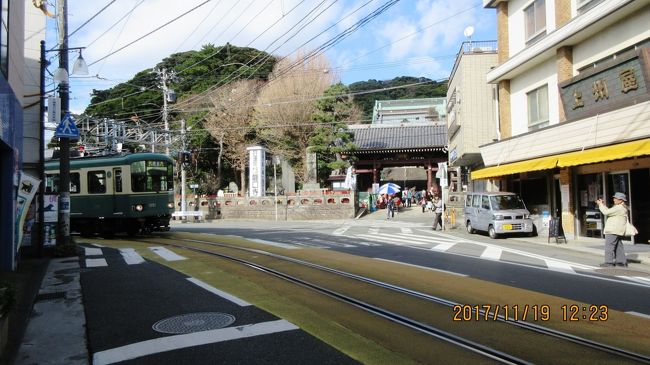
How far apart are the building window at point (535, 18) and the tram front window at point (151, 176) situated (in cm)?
1568

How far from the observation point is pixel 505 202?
1922 cm

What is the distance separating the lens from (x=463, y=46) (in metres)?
25.6

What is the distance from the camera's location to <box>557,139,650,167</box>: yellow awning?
40.7 ft

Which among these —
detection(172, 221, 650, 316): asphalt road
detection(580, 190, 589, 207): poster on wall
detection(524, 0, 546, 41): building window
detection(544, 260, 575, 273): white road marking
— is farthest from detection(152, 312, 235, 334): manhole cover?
detection(524, 0, 546, 41): building window

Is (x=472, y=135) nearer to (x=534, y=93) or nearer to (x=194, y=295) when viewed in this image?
(x=534, y=93)

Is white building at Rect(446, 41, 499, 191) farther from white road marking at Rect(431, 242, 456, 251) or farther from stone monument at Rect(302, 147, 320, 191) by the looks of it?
stone monument at Rect(302, 147, 320, 191)

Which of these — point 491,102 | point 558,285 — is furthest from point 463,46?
point 558,285

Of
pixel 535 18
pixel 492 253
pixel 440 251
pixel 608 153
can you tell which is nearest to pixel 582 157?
pixel 608 153

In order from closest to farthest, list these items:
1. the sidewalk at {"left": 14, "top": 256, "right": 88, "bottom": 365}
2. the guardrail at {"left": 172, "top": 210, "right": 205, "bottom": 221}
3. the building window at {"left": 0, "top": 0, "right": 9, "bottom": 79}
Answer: the sidewalk at {"left": 14, "top": 256, "right": 88, "bottom": 365} < the building window at {"left": 0, "top": 0, "right": 9, "bottom": 79} < the guardrail at {"left": 172, "top": 210, "right": 205, "bottom": 221}

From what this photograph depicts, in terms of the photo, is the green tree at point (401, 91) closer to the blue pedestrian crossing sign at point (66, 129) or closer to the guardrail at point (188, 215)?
the guardrail at point (188, 215)

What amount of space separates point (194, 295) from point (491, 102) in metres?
21.6

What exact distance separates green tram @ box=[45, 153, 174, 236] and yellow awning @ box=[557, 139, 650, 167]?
14.6 metres

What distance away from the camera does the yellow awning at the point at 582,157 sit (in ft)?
41.2

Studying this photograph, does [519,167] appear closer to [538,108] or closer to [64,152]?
[538,108]
